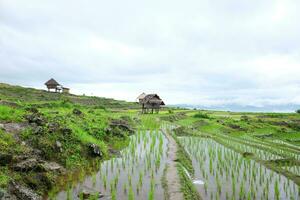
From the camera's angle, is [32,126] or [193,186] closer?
[193,186]

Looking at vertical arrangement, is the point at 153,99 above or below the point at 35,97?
above

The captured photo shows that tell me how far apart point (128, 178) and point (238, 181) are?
404 cm

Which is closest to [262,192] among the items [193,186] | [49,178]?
[193,186]

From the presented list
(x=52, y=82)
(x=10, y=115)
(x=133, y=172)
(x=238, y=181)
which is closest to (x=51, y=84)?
(x=52, y=82)

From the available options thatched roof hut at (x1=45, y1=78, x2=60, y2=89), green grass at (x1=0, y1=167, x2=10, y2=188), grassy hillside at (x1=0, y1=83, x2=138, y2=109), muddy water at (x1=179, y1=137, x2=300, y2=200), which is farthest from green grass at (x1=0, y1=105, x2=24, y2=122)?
thatched roof hut at (x1=45, y1=78, x2=60, y2=89)

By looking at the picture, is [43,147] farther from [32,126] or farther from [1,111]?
[1,111]

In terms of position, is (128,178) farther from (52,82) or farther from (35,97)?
(52,82)

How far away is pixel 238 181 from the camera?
10164 mm

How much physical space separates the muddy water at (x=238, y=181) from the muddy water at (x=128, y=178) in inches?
64.2

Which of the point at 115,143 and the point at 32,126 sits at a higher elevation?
the point at 32,126

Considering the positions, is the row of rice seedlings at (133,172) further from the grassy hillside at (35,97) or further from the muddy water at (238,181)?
the grassy hillside at (35,97)

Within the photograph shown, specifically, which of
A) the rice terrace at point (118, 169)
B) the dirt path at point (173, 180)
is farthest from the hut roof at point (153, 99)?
the dirt path at point (173, 180)

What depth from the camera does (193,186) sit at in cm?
940

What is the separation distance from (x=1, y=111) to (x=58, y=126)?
3257 mm
